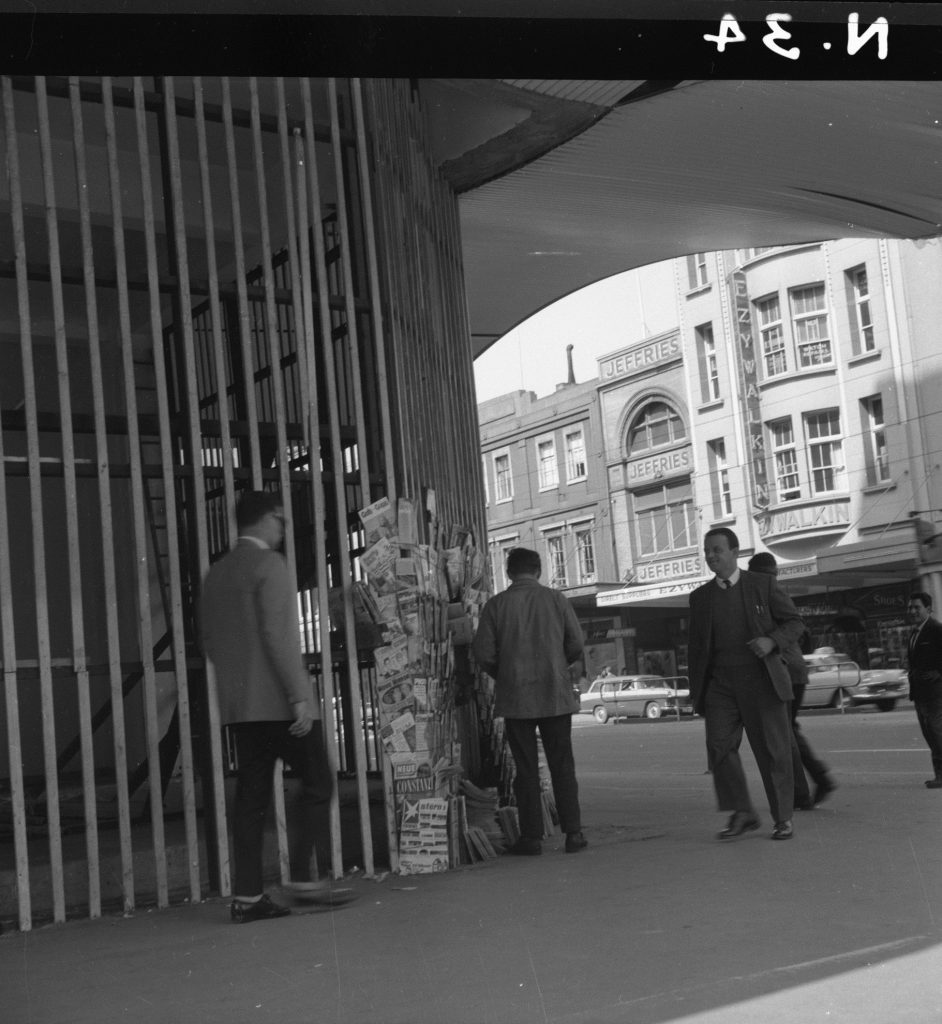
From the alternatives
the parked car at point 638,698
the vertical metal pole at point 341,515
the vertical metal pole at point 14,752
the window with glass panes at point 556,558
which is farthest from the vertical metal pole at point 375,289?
the window with glass panes at point 556,558

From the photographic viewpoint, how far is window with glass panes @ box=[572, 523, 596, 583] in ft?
167

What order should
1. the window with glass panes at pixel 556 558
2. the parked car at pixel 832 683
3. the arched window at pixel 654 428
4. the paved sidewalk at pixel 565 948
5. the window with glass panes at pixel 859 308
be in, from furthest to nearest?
1. the window with glass panes at pixel 556 558
2. the arched window at pixel 654 428
3. the window with glass panes at pixel 859 308
4. the parked car at pixel 832 683
5. the paved sidewalk at pixel 565 948

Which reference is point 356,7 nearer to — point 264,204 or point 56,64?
point 56,64

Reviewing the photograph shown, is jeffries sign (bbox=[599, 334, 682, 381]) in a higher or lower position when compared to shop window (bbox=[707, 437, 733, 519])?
higher

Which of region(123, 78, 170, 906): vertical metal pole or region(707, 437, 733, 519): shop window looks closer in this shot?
region(123, 78, 170, 906): vertical metal pole

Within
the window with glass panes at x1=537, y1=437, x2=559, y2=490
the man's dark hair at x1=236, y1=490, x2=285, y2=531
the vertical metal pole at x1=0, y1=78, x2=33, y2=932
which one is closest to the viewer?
the man's dark hair at x1=236, y1=490, x2=285, y2=531

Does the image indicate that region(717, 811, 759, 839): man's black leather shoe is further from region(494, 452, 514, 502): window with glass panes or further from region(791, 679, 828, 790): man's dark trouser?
region(494, 452, 514, 502): window with glass panes

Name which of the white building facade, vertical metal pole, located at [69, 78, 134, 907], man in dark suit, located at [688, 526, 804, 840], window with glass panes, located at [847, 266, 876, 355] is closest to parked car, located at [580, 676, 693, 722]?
the white building facade

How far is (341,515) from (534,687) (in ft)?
4.80

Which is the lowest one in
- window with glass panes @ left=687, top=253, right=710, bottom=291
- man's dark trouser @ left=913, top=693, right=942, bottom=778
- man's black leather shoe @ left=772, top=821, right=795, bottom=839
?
man's black leather shoe @ left=772, top=821, right=795, bottom=839

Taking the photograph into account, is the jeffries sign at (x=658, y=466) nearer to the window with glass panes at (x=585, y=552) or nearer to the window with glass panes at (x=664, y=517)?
the window with glass panes at (x=664, y=517)

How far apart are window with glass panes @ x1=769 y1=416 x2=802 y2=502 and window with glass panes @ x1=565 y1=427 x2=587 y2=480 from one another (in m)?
11.9

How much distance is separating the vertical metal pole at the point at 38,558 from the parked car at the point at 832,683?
25287mm

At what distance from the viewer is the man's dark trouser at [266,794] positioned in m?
5.83
